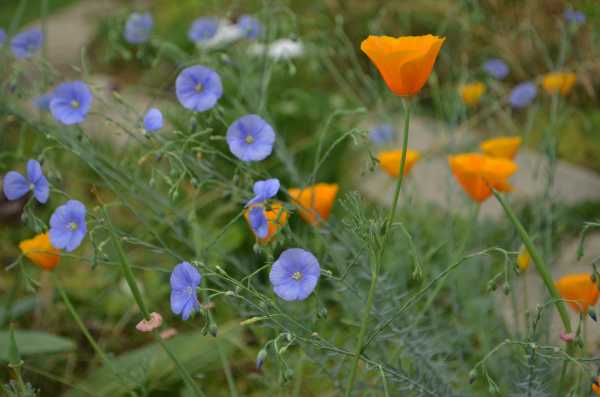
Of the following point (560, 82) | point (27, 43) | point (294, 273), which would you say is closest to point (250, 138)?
point (294, 273)

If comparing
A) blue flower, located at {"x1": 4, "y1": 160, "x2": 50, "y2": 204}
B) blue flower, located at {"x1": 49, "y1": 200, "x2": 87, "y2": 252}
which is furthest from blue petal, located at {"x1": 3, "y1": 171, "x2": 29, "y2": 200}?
blue flower, located at {"x1": 49, "y1": 200, "x2": 87, "y2": 252}

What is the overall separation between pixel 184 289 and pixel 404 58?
0.43 m

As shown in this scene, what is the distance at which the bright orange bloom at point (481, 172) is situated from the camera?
1.50 meters

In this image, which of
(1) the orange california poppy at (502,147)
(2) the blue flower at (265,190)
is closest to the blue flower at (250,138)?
(2) the blue flower at (265,190)

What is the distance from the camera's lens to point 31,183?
4.51 feet

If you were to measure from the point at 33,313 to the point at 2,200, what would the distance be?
540 mm

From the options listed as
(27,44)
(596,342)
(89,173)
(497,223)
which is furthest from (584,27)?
(27,44)

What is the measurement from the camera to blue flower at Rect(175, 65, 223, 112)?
1369 mm

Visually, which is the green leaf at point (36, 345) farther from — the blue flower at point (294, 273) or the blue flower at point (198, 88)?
the blue flower at point (294, 273)

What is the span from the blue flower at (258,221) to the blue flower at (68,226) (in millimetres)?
256

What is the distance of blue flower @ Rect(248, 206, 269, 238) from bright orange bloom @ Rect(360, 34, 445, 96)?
0.88 feet

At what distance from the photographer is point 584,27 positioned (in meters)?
3.21

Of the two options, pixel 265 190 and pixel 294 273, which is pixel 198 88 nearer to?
pixel 265 190

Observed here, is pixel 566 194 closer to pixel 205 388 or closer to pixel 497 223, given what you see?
pixel 497 223
